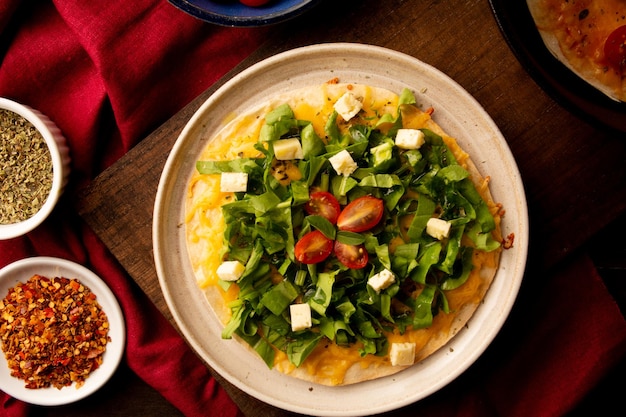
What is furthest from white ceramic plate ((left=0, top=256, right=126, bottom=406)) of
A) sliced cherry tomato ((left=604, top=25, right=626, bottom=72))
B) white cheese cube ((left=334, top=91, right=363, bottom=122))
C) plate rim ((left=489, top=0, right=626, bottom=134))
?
sliced cherry tomato ((left=604, top=25, right=626, bottom=72))

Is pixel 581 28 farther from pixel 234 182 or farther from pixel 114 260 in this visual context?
pixel 114 260

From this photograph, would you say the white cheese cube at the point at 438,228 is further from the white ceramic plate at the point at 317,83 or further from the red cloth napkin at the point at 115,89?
the red cloth napkin at the point at 115,89

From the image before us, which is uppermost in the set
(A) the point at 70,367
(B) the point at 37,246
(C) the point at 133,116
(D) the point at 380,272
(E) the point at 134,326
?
(C) the point at 133,116

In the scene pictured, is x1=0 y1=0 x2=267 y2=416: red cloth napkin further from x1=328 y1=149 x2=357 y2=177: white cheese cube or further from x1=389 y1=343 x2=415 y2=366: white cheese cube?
x1=389 y1=343 x2=415 y2=366: white cheese cube

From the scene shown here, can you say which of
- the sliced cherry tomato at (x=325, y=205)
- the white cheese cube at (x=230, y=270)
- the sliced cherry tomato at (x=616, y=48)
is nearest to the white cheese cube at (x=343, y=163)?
the sliced cherry tomato at (x=325, y=205)

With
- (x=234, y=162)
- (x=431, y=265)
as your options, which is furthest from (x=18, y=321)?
(x=431, y=265)

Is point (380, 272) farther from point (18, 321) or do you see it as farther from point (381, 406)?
point (18, 321)
